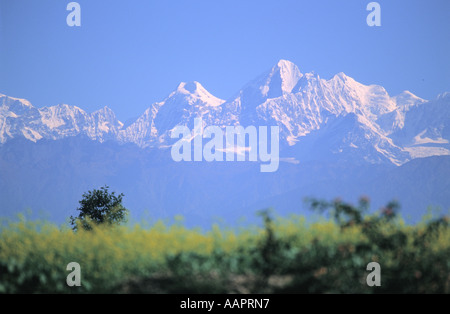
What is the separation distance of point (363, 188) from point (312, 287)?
196207 millimetres

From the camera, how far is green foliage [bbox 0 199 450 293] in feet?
18.4

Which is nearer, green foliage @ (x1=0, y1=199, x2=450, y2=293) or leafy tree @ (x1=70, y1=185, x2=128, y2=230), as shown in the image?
green foliage @ (x1=0, y1=199, x2=450, y2=293)

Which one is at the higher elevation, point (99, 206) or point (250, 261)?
point (99, 206)

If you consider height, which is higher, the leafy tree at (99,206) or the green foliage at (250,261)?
the leafy tree at (99,206)

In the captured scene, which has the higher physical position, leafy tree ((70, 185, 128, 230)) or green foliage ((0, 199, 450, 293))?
leafy tree ((70, 185, 128, 230))

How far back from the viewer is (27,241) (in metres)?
6.00

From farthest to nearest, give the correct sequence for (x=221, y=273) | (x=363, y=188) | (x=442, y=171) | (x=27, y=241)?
(x=363, y=188)
(x=442, y=171)
(x=27, y=241)
(x=221, y=273)

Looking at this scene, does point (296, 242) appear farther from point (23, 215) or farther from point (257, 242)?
point (23, 215)

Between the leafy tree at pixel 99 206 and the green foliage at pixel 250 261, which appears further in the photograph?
the leafy tree at pixel 99 206

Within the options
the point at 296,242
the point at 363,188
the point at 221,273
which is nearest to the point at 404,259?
the point at 296,242

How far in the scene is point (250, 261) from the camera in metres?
5.63

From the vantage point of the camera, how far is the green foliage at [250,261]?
5594 millimetres

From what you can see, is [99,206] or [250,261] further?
[99,206]
